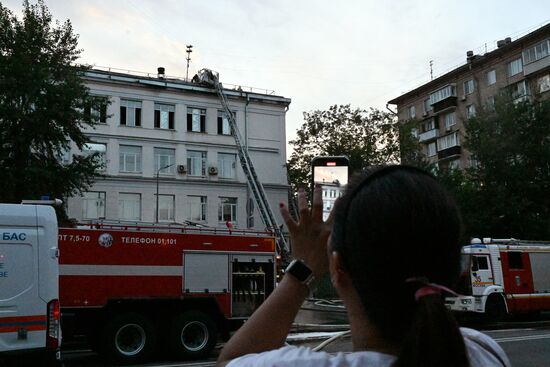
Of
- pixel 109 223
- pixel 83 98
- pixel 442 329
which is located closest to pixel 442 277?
pixel 442 329

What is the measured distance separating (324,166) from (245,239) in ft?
35.0

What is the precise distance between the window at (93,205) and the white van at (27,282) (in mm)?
31027

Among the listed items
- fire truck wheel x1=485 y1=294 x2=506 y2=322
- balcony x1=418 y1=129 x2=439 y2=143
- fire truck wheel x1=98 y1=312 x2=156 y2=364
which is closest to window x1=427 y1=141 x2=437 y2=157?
balcony x1=418 y1=129 x2=439 y2=143

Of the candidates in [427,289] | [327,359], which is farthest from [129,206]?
[427,289]

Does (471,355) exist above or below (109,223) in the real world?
below

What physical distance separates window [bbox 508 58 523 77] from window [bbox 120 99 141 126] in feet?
105

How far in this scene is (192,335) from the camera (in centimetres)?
1216

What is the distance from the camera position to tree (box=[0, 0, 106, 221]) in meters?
19.6

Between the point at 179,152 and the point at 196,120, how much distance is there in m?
2.96

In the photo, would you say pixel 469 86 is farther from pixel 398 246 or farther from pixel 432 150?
pixel 398 246

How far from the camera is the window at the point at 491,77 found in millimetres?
49469

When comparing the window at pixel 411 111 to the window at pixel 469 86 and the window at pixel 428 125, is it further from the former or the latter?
the window at pixel 469 86

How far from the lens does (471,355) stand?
1.40 m

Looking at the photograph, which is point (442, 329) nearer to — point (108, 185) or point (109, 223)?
point (109, 223)
